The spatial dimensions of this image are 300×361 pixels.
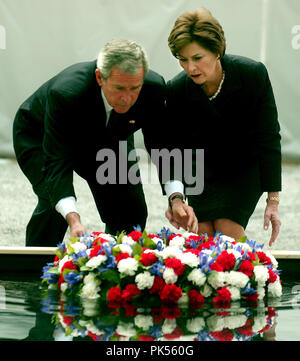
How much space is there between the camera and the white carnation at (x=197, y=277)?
3373 millimetres

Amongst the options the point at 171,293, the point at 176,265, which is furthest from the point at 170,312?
the point at 176,265

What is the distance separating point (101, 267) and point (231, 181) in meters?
1.42

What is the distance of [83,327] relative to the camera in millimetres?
3115

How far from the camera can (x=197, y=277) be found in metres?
3.37

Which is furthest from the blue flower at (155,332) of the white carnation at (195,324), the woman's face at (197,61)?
the woman's face at (197,61)

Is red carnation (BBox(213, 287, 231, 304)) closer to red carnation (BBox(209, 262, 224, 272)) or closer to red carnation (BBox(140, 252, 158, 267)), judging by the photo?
red carnation (BBox(209, 262, 224, 272))

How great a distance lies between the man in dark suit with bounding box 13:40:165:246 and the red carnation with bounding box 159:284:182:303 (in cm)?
62

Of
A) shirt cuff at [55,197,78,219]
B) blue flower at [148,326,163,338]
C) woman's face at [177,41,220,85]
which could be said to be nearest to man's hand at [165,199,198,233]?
shirt cuff at [55,197,78,219]

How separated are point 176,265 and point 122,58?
971 millimetres

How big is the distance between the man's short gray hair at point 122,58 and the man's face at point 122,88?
22mm

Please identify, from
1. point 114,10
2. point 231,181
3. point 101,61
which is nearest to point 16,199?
point 114,10

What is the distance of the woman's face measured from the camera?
4.08 m

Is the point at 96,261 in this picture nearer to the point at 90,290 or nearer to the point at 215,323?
the point at 90,290

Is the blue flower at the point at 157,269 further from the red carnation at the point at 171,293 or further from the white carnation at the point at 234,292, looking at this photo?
the white carnation at the point at 234,292
